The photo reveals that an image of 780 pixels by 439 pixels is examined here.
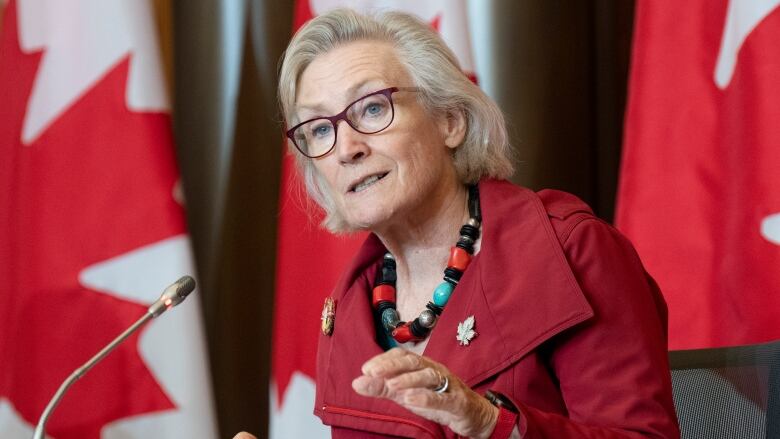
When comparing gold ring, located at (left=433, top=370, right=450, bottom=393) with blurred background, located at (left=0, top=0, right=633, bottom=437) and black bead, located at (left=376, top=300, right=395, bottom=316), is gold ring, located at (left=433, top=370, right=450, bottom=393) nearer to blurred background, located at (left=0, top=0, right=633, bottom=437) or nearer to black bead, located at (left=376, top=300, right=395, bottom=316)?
black bead, located at (left=376, top=300, right=395, bottom=316)

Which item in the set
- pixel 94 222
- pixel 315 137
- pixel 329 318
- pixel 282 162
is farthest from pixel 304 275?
pixel 315 137

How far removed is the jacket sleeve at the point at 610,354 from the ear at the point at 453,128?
1.07 ft

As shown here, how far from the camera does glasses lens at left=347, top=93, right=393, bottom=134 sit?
5.21 ft

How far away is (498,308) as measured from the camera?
142 cm

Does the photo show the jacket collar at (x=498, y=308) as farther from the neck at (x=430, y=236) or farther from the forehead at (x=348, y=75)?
the forehead at (x=348, y=75)

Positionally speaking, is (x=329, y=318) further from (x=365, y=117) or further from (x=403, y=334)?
(x=365, y=117)

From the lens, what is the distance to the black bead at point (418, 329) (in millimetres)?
1562

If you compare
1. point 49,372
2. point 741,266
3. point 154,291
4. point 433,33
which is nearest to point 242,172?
point 154,291

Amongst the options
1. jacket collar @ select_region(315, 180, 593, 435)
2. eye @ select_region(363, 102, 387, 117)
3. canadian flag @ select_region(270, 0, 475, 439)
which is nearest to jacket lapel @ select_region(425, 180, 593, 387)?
jacket collar @ select_region(315, 180, 593, 435)

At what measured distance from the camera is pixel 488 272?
4.79ft

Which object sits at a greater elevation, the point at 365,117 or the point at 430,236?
the point at 365,117

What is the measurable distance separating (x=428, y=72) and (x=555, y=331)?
0.53 metres

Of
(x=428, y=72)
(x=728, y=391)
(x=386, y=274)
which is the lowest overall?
(x=728, y=391)

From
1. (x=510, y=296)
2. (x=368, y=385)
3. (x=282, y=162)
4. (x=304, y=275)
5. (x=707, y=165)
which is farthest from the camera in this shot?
(x=282, y=162)
